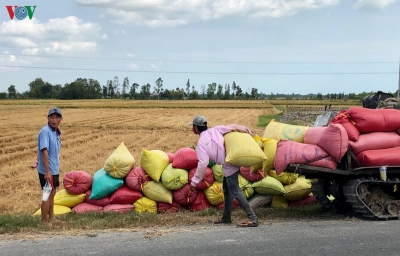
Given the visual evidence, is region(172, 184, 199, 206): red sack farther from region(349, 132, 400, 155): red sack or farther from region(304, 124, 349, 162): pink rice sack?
region(349, 132, 400, 155): red sack

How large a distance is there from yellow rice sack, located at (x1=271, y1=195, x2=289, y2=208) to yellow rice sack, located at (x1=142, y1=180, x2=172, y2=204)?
1.73 m

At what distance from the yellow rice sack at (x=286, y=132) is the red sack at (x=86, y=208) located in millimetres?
2976

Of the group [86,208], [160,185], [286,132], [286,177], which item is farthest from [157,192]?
[286,132]

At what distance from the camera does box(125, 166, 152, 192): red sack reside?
Result: 302 inches

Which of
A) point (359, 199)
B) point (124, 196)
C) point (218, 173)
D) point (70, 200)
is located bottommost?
point (70, 200)

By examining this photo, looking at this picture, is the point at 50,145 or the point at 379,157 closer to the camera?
the point at 50,145

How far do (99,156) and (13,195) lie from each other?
5.92 meters

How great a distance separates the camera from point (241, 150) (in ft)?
20.6

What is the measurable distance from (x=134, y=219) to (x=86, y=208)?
1.33m

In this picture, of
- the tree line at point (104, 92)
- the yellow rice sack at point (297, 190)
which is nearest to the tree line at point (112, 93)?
the tree line at point (104, 92)

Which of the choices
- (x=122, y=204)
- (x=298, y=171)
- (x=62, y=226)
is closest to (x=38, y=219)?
(x=62, y=226)

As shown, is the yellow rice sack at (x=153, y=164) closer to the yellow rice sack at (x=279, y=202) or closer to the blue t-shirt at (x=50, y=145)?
the blue t-shirt at (x=50, y=145)

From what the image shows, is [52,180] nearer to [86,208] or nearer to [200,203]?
[86,208]

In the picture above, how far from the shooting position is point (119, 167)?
25.1 feet
